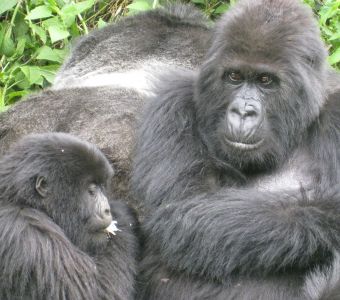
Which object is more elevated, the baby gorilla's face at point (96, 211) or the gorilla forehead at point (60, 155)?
the gorilla forehead at point (60, 155)

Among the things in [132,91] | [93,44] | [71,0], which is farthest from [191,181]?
[71,0]

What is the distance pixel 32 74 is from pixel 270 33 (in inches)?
95.2

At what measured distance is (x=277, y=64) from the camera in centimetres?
444

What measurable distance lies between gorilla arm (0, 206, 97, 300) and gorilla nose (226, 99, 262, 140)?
2.94 feet

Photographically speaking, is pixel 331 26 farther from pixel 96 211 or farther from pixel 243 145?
pixel 96 211

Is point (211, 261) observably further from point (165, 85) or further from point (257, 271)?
point (165, 85)

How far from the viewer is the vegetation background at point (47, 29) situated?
6199 mm

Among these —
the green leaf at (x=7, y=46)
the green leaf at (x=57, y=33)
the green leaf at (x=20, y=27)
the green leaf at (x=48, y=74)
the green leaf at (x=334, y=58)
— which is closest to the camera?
the green leaf at (x=334, y=58)

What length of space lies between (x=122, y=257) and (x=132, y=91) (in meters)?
1.59

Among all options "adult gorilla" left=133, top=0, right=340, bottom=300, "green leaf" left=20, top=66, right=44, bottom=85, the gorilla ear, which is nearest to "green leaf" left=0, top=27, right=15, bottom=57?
"green leaf" left=20, top=66, right=44, bottom=85

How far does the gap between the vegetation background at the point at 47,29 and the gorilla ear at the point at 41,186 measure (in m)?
1.94

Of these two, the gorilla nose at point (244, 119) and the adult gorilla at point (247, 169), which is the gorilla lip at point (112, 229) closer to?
the adult gorilla at point (247, 169)

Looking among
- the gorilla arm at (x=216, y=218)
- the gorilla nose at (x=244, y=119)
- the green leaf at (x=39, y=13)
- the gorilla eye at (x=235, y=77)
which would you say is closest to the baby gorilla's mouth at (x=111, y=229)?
the gorilla arm at (x=216, y=218)

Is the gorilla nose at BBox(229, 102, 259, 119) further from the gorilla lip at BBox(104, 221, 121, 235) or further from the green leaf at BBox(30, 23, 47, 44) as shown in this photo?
the green leaf at BBox(30, 23, 47, 44)
